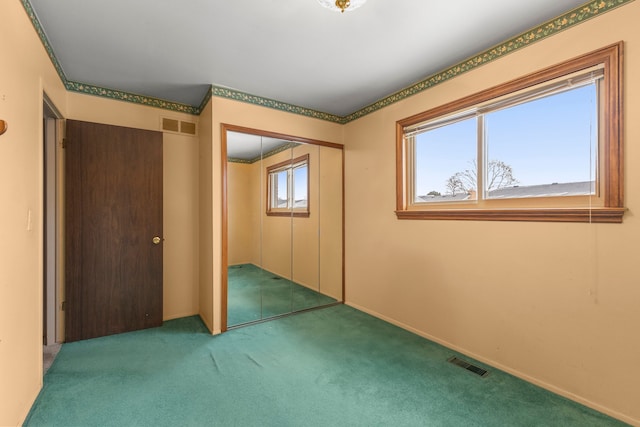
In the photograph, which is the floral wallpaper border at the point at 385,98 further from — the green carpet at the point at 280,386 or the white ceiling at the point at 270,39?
the green carpet at the point at 280,386

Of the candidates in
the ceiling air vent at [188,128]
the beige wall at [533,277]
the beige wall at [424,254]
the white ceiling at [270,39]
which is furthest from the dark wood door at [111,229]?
the beige wall at [533,277]

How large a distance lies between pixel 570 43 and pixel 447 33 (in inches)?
30.7

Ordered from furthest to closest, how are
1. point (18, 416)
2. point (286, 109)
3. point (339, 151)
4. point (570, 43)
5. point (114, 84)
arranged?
point (339, 151) → point (286, 109) → point (114, 84) → point (570, 43) → point (18, 416)

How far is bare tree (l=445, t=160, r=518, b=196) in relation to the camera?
2.29 meters

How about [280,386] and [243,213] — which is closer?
[280,386]

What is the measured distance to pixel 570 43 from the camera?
6.15 feet

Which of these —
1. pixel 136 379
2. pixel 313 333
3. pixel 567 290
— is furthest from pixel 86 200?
pixel 567 290

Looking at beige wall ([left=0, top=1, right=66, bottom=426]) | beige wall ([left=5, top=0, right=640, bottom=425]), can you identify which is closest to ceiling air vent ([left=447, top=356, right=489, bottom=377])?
beige wall ([left=5, top=0, right=640, bottom=425])

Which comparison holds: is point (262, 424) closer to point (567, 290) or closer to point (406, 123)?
point (567, 290)

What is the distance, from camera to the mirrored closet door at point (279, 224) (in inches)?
123

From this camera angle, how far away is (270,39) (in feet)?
7.11

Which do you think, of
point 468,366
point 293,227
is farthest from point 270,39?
point 468,366

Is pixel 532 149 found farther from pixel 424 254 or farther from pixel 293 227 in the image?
pixel 293 227

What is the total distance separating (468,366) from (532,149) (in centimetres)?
178
